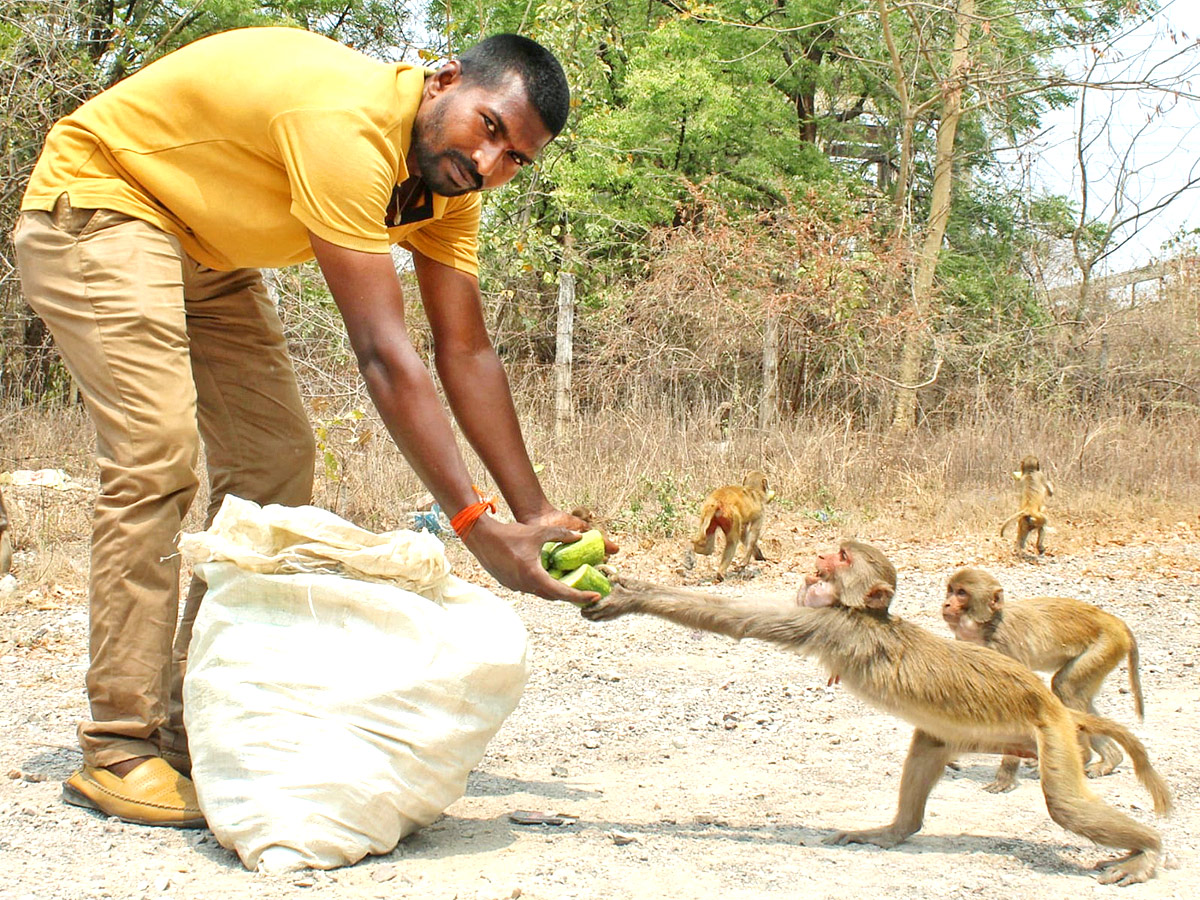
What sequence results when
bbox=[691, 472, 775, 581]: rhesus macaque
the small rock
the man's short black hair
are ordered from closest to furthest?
the small rock, the man's short black hair, bbox=[691, 472, 775, 581]: rhesus macaque

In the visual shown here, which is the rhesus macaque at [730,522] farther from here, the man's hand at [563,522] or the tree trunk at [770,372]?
the man's hand at [563,522]

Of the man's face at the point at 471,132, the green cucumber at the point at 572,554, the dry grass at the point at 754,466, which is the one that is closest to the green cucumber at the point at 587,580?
the green cucumber at the point at 572,554

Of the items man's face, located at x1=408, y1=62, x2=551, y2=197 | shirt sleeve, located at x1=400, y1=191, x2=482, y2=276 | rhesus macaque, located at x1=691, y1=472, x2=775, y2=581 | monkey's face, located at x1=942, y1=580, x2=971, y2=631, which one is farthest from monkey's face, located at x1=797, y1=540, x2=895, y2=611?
rhesus macaque, located at x1=691, y1=472, x2=775, y2=581

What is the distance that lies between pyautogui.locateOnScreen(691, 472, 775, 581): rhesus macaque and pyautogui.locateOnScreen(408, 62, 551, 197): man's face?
5464mm

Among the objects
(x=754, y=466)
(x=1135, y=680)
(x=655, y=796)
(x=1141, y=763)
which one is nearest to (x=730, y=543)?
(x=754, y=466)

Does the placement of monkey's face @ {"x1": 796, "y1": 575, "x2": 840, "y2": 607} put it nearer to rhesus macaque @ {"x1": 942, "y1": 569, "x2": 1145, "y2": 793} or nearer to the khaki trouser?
rhesus macaque @ {"x1": 942, "y1": 569, "x2": 1145, "y2": 793}

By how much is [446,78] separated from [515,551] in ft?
4.53

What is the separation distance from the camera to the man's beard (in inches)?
132

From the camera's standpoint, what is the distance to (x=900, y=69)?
55.5ft

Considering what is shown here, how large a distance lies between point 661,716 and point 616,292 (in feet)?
36.2

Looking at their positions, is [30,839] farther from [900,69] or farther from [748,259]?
[900,69]

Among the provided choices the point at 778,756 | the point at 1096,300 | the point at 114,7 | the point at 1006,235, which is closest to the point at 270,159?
the point at 778,756

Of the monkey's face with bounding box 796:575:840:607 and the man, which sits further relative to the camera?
the monkey's face with bounding box 796:575:840:607

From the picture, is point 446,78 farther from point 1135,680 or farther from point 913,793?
point 1135,680
